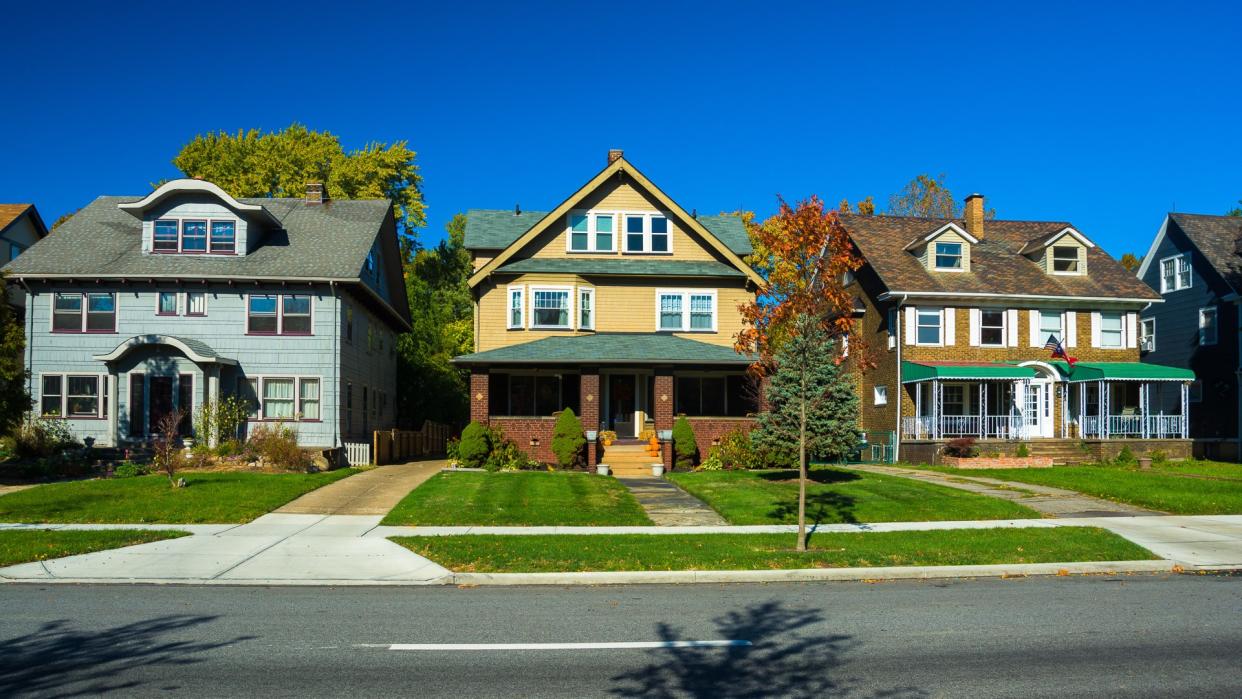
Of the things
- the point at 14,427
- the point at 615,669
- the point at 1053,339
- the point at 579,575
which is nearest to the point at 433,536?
the point at 579,575

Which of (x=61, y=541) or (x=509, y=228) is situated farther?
(x=509, y=228)

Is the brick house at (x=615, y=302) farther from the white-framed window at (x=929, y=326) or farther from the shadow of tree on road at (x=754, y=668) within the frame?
the shadow of tree on road at (x=754, y=668)

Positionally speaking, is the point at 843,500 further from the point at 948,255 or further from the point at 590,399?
the point at 948,255

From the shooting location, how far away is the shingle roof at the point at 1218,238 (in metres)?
37.3

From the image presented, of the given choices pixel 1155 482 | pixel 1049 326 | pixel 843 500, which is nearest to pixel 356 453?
pixel 843 500

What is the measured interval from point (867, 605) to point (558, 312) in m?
22.3

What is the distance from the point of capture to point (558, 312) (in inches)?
1265

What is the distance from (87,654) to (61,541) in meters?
7.54

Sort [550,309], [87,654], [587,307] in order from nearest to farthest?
1. [87,654]
2. [550,309]
3. [587,307]

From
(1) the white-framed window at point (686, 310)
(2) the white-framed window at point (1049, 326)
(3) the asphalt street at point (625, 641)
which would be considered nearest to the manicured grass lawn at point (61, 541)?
(3) the asphalt street at point (625, 641)

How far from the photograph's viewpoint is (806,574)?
510 inches

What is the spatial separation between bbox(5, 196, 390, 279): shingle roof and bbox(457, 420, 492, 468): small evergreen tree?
20.8 ft

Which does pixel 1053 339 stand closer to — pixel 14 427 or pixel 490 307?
pixel 490 307

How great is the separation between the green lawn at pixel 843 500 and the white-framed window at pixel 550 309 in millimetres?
9124
